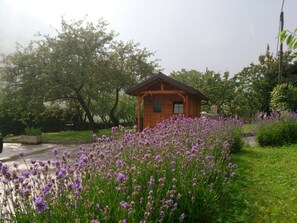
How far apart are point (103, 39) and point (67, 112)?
30.3 ft

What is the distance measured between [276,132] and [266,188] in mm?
7071

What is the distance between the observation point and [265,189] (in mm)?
6449

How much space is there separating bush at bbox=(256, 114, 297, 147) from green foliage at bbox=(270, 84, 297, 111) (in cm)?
482

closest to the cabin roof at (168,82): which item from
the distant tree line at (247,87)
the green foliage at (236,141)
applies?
the green foliage at (236,141)

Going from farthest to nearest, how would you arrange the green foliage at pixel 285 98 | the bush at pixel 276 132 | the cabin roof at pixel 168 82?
1. the cabin roof at pixel 168 82
2. the green foliage at pixel 285 98
3. the bush at pixel 276 132

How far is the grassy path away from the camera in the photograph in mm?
5023

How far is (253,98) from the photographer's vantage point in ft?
115

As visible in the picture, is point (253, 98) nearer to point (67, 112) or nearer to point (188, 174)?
point (67, 112)

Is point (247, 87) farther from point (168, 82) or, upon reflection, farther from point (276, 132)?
point (276, 132)

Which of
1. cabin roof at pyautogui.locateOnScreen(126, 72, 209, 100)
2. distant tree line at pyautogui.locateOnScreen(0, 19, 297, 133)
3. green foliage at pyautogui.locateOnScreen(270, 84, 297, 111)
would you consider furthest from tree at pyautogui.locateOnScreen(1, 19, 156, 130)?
green foliage at pyautogui.locateOnScreen(270, 84, 297, 111)

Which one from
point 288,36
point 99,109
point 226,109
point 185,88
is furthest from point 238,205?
point 226,109

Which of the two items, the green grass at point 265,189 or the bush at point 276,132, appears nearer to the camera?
the green grass at point 265,189

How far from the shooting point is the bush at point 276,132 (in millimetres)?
12828

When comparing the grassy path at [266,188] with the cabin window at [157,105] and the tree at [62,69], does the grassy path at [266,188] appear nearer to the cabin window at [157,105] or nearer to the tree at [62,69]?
the cabin window at [157,105]
